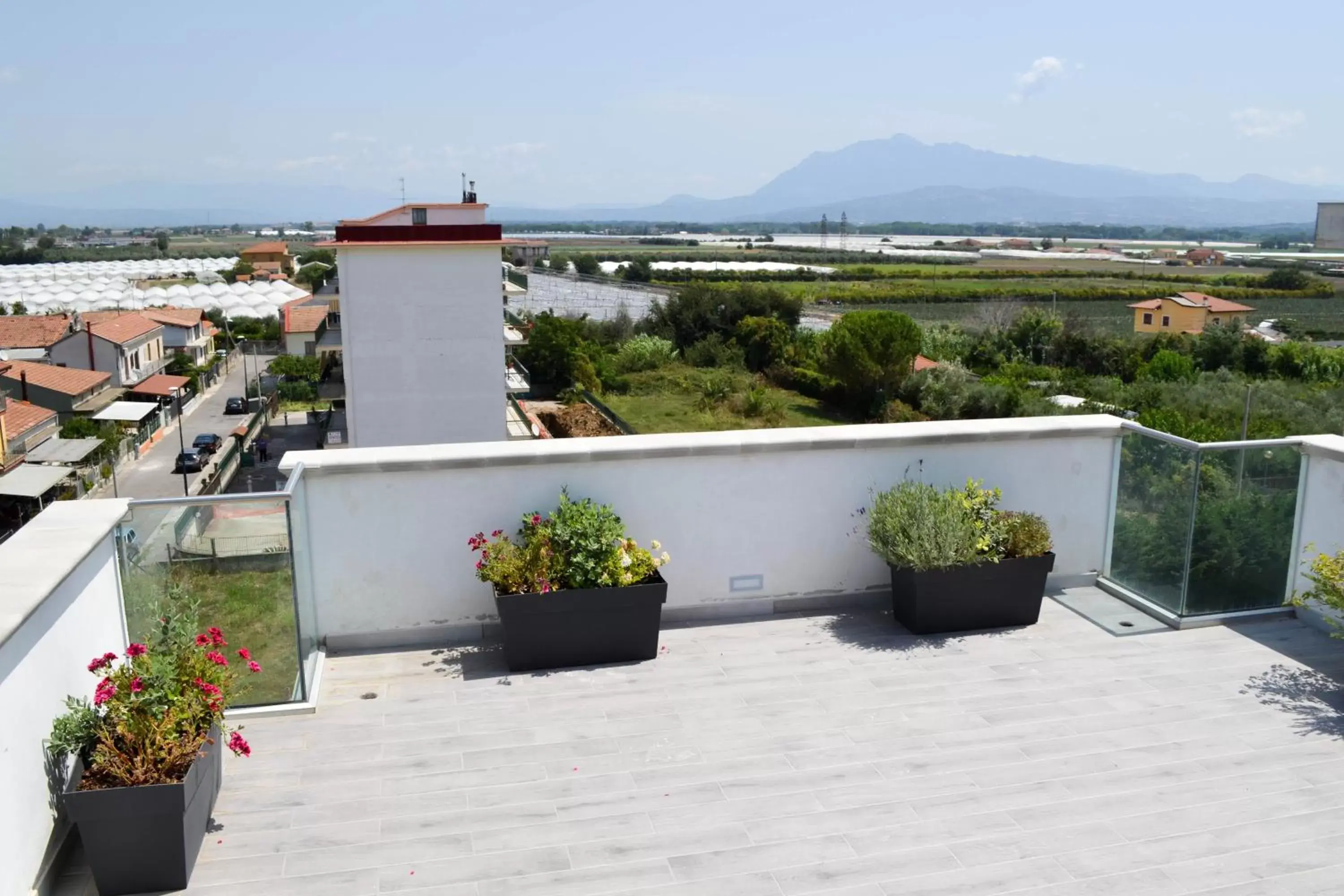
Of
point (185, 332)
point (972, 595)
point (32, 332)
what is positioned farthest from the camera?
point (185, 332)

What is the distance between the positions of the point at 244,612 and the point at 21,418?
41.9 metres

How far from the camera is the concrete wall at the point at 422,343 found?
2969 cm

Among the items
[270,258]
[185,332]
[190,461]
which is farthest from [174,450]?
[270,258]

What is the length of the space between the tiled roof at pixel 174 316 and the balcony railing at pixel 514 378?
108ft

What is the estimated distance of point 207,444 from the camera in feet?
137

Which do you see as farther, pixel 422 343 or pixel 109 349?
pixel 109 349

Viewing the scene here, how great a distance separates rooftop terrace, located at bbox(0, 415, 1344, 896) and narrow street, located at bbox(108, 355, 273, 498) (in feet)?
78.6

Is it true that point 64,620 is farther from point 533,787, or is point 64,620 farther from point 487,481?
point 487,481

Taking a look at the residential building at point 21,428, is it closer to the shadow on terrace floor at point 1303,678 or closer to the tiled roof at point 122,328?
the tiled roof at point 122,328

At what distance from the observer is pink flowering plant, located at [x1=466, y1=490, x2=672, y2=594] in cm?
455

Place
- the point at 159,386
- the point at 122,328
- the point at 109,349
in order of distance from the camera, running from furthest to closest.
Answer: the point at 122,328 < the point at 109,349 < the point at 159,386

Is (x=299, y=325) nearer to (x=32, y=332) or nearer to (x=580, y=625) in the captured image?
(x=32, y=332)

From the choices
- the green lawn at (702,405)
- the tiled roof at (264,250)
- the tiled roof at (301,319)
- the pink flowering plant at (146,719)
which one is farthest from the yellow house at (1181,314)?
the tiled roof at (264,250)

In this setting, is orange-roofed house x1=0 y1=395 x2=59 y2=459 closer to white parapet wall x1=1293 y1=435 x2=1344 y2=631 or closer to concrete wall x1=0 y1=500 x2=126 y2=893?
concrete wall x1=0 y1=500 x2=126 y2=893
